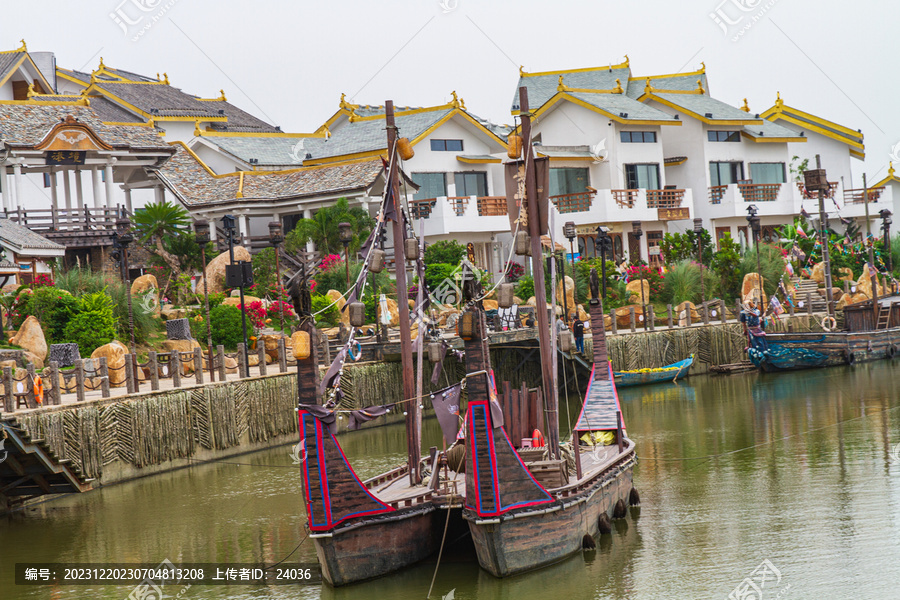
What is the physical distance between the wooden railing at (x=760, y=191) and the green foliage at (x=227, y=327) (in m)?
28.5

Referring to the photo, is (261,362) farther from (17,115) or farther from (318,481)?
(17,115)

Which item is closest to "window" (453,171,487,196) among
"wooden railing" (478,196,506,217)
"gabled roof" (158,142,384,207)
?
"wooden railing" (478,196,506,217)

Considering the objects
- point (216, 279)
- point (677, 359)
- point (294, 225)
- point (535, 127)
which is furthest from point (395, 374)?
point (535, 127)

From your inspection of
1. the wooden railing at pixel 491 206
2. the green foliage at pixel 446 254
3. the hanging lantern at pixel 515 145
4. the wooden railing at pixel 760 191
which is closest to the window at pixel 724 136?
the wooden railing at pixel 760 191

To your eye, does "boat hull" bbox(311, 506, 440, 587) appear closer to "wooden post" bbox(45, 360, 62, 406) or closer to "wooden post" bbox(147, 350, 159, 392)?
"wooden post" bbox(45, 360, 62, 406)

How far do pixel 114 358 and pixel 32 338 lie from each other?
2104 millimetres


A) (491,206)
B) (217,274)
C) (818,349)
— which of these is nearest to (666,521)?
(217,274)

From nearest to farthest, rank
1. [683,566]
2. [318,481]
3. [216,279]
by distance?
[318,481] → [683,566] → [216,279]

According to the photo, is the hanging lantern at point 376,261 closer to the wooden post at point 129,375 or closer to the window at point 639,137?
the wooden post at point 129,375

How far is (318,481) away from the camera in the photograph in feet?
47.7

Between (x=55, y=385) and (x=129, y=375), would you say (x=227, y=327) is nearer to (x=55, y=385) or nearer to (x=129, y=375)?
(x=129, y=375)

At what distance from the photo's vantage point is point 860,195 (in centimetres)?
5675

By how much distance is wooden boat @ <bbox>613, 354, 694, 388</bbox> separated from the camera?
36.7m

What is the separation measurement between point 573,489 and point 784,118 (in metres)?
47.4
